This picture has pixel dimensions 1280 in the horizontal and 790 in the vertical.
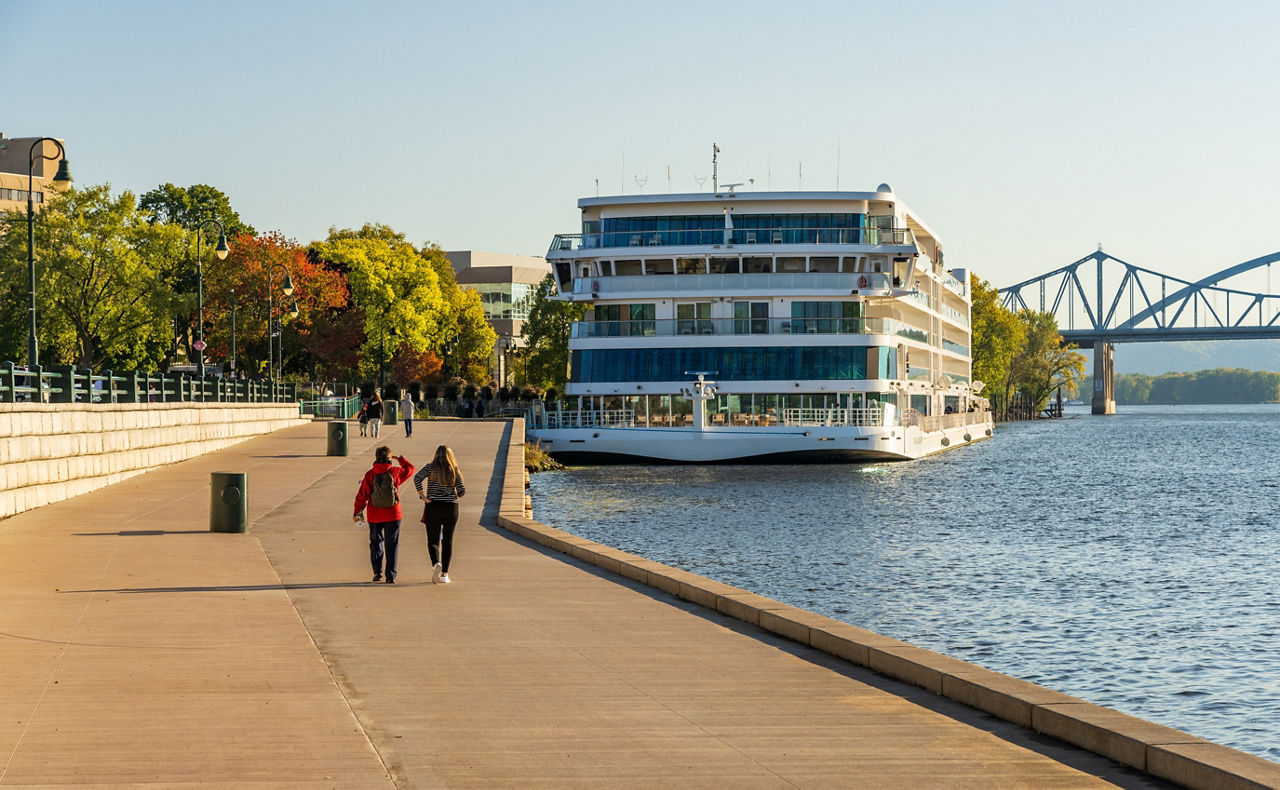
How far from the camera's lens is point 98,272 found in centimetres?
7962

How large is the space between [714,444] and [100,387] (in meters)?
33.4

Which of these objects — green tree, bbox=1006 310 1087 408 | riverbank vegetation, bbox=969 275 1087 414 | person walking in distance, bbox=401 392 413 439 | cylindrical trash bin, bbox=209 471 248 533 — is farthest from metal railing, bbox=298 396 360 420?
green tree, bbox=1006 310 1087 408

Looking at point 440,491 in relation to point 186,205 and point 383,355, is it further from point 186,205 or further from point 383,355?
point 186,205

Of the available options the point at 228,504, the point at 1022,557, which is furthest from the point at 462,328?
the point at 228,504

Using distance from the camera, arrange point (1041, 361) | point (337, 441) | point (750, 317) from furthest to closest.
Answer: point (1041, 361)
point (750, 317)
point (337, 441)

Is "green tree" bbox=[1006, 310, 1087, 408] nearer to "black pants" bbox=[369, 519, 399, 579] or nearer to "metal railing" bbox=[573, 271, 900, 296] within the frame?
"metal railing" bbox=[573, 271, 900, 296]

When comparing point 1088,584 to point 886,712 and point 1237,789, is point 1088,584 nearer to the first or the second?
point 886,712

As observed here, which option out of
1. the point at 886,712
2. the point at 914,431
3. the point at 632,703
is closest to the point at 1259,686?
the point at 886,712

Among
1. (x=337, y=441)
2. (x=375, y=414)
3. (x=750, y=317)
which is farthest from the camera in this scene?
(x=750, y=317)

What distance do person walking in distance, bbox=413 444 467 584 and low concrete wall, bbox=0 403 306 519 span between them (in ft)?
32.7

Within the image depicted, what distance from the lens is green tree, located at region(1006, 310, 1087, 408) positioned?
174 meters

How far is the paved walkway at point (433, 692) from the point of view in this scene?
8789 mm

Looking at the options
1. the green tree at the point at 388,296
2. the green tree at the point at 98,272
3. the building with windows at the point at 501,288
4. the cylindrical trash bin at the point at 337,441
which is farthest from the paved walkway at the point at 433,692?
the building with windows at the point at 501,288

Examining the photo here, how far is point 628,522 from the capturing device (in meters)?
38.1
